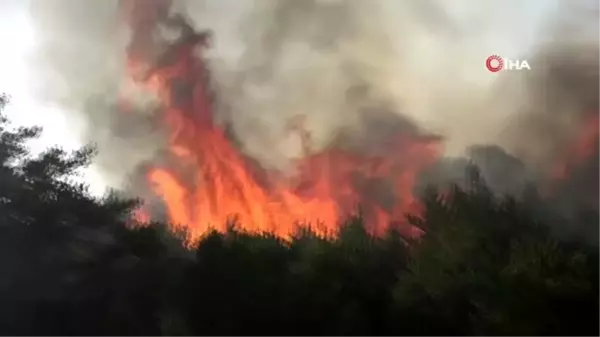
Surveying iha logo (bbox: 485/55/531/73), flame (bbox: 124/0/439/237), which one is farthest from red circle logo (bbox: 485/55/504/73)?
flame (bbox: 124/0/439/237)

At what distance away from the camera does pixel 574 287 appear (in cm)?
141

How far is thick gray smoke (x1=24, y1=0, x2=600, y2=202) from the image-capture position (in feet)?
4.96

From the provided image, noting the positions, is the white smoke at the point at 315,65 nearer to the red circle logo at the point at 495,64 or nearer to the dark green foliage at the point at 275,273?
the red circle logo at the point at 495,64

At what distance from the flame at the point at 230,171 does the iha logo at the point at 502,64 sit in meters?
0.21

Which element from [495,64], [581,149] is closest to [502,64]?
[495,64]

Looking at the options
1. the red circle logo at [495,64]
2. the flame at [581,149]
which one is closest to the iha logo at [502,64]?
the red circle logo at [495,64]

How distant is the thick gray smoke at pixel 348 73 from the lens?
1.51 meters

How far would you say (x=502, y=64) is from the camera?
153 centimetres

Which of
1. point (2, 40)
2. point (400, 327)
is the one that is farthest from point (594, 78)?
point (2, 40)

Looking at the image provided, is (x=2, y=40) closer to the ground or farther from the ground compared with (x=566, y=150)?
farther from the ground

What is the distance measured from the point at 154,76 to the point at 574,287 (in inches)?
39.9

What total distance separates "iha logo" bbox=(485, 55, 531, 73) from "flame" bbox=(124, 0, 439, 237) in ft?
0.69

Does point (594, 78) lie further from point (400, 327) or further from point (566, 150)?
point (400, 327)

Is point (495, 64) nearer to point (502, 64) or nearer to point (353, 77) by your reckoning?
point (502, 64)
